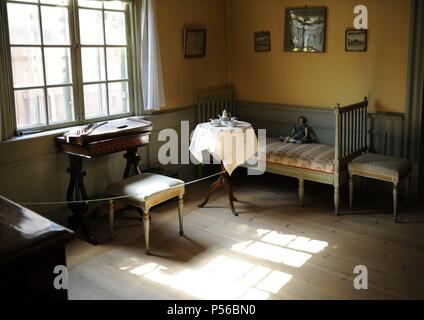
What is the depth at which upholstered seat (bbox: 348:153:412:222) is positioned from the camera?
3.70m

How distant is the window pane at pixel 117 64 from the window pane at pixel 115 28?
2.8 inches

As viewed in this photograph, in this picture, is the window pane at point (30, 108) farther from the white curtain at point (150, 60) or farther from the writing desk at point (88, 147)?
→ the white curtain at point (150, 60)

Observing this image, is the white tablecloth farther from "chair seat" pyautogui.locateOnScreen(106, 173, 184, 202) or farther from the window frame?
the window frame

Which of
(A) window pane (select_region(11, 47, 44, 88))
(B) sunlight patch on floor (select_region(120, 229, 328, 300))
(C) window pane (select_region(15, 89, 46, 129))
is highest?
(A) window pane (select_region(11, 47, 44, 88))

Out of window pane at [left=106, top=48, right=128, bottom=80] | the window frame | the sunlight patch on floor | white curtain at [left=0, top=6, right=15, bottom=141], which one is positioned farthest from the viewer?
window pane at [left=106, top=48, right=128, bottom=80]

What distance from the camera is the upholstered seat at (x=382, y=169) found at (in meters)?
3.70

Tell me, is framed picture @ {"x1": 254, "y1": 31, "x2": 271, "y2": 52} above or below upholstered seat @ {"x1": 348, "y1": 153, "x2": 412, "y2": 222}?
above

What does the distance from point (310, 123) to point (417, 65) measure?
1.15 m

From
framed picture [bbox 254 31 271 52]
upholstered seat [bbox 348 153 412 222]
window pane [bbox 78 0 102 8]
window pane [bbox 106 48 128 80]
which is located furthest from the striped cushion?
window pane [bbox 78 0 102 8]

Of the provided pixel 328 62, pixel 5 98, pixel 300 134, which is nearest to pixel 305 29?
pixel 328 62

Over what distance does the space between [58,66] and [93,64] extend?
340 millimetres

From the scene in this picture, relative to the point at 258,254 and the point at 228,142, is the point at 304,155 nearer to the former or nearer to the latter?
the point at 228,142

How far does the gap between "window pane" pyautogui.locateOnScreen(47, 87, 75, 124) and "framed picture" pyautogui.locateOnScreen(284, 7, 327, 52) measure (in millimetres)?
2284

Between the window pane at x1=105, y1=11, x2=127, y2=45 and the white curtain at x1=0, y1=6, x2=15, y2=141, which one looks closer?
the white curtain at x1=0, y1=6, x2=15, y2=141
